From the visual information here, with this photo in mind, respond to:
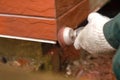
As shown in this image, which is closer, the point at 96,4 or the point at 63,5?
the point at 63,5

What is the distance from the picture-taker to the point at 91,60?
3.90ft

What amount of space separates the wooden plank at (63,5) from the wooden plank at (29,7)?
0.08 feet

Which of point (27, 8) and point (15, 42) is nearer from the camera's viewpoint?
point (27, 8)

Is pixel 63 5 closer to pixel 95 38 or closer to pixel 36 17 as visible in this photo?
pixel 36 17

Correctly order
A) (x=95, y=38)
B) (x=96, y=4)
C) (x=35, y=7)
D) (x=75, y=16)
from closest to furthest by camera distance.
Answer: (x=95, y=38), (x=35, y=7), (x=75, y=16), (x=96, y=4)

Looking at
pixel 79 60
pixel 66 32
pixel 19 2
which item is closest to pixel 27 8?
pixel 19 2

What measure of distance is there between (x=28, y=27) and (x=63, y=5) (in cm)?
17

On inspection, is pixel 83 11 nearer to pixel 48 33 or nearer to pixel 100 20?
pixel 48 33

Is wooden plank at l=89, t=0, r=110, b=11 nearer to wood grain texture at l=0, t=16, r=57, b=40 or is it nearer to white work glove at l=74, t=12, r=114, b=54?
wood grain texture at l=0, t=16, r=57, b=40

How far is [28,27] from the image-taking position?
1.01 m

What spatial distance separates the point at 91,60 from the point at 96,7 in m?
0.29

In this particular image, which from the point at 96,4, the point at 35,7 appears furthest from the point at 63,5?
the point at 96,4

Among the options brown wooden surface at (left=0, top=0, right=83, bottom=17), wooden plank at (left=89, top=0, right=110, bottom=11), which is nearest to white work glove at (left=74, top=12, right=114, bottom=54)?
brown wooden surface at (left=0, top=0, right=83, bottom=17)

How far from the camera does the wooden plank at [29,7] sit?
93cm
